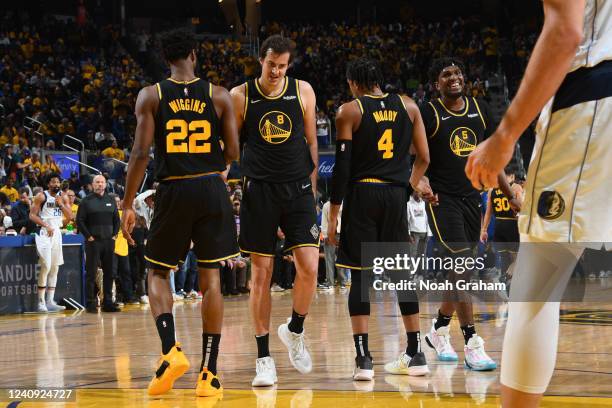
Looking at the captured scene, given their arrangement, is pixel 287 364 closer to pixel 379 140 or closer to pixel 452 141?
pixel 379 140

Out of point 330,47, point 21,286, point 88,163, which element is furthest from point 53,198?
point 330,47

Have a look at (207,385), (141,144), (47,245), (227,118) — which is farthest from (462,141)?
(47,245)

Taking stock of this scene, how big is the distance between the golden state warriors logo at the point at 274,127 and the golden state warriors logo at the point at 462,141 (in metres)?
1.39

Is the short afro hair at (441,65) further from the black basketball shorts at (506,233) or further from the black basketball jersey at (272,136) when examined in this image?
the black basketball shorts at (506,233)

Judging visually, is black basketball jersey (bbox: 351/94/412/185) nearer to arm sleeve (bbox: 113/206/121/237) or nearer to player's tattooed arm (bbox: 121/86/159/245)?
player's tattooed arm (bbox: 121/86/159/245)

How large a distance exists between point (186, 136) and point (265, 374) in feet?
5.20

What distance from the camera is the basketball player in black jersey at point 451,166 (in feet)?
21.8

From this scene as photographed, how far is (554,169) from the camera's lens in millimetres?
2627

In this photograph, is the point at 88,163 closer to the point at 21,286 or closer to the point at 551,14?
the point at 21,286

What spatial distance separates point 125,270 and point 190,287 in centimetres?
181

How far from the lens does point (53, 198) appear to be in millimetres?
14055

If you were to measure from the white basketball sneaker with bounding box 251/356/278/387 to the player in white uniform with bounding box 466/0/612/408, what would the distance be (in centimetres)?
307

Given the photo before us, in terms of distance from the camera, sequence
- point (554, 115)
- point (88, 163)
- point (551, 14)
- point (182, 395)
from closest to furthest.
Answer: point (551, 14)
point (554, 115)
point (182, 395)
point (88, 163)

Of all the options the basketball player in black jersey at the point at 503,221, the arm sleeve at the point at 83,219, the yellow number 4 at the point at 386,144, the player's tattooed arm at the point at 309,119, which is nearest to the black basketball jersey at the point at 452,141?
the yellow number 4 at the point at 386,144
